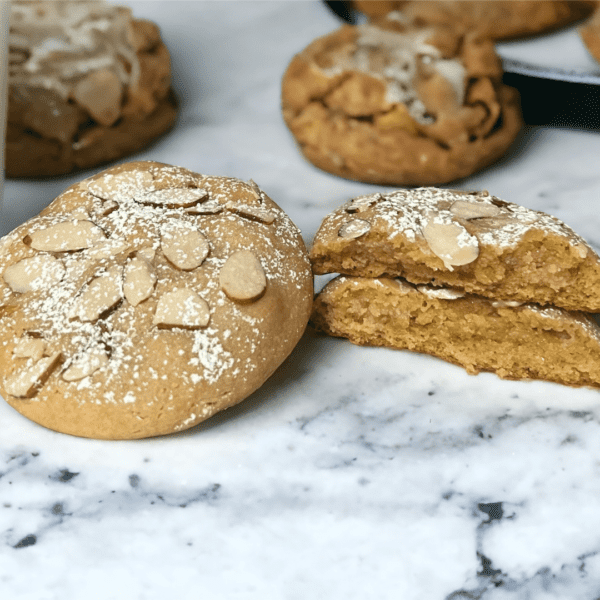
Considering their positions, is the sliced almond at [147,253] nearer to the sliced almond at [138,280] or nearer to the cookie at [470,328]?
the sliced almond at [138,280]

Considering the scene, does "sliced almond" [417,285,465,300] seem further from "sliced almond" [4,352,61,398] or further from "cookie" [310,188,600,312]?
"sliced almond" [4,352,61,398]

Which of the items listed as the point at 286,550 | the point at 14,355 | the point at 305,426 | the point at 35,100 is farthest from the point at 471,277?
the point at 35,100

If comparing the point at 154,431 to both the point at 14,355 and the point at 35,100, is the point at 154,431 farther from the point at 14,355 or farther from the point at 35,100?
the point at 35,100

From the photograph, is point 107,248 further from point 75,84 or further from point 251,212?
point 75,84

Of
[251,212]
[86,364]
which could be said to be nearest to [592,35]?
[251,212]

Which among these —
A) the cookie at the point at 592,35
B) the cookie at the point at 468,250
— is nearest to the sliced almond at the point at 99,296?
the cookie at the point at 468,250

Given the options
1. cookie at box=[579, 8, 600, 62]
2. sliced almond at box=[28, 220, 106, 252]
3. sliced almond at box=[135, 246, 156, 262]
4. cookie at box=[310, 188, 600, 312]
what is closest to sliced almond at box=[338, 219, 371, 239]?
cookie at box=[310, 188, 600, 312]
